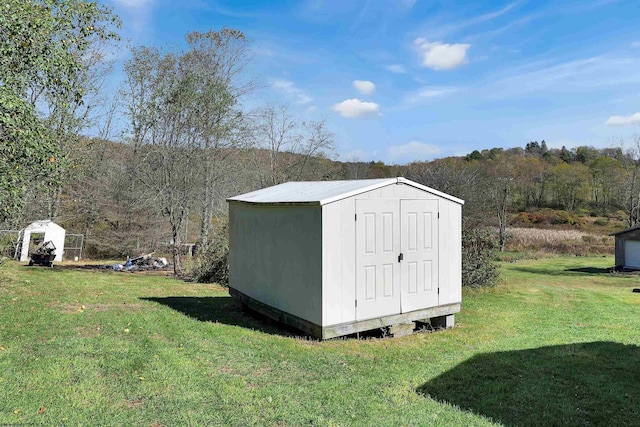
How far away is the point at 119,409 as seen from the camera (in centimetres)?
363

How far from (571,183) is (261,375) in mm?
41543

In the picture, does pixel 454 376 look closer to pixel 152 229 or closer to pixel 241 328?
pixel 241 328

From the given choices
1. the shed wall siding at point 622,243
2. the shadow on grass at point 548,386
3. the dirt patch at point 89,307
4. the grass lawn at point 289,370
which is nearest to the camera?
the grass lawn at point 289,370

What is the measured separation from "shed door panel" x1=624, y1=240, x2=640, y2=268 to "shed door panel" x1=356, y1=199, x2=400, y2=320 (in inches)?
814

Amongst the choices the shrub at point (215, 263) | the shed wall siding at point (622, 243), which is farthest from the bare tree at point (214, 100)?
the shed wall siding at point (622, 243)

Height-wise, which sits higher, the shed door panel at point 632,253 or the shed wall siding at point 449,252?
the shed wall siding at point 449,252

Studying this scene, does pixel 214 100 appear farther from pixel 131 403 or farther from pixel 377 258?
pixel 131 403

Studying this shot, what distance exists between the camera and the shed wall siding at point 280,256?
5809 millimetres

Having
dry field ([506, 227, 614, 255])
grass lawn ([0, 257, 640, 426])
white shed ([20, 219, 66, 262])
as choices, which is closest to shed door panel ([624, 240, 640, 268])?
dry field ([506, 227, 614, 255])

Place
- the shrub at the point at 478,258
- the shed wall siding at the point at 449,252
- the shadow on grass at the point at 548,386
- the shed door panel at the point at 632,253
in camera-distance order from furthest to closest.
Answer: the shed door panel at the point at 632,253 → the shrub at the point at 478,258 → the shed wall siding at the point at 449,252 → the shadow on grass at the point at 548,386

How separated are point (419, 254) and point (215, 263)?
7.87 m

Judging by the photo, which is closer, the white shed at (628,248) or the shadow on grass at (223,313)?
the shadow on grass at (223,313)

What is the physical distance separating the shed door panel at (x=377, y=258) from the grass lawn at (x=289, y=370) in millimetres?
534

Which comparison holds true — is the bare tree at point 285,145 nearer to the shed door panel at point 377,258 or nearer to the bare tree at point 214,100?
the bare tree at point 214,100
